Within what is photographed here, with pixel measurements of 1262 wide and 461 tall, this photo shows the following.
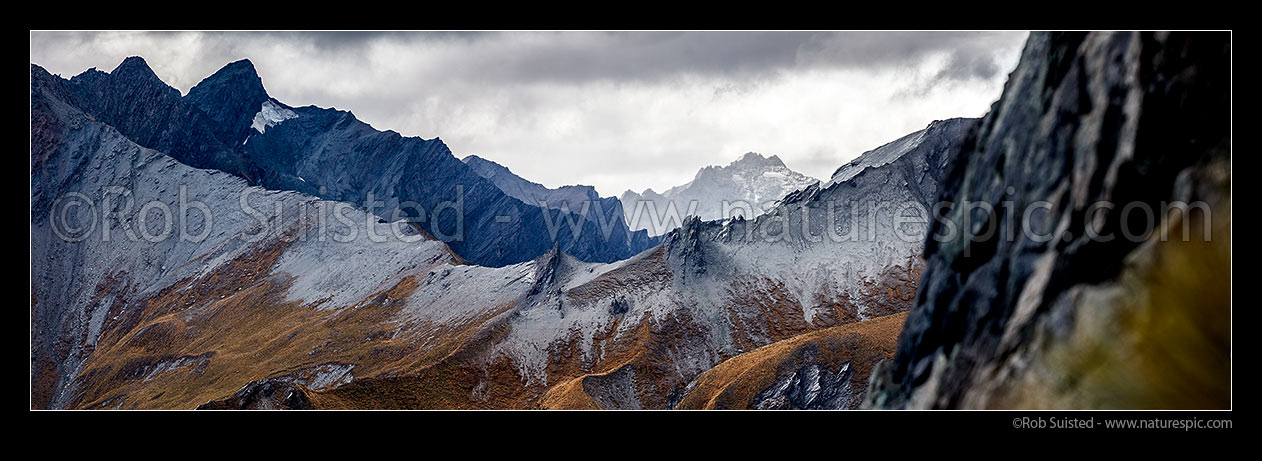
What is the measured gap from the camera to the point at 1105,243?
1165cm

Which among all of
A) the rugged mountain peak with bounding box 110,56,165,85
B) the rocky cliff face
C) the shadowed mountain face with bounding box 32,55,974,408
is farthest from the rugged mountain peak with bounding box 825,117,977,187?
the rugged mountain peak with bounding box 110,56,165,85

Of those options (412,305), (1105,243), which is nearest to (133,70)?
(412,305)

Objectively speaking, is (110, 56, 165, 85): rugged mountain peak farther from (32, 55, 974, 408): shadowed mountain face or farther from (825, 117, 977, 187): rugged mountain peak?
(825, 117, 977, 187): rugged mountain peak

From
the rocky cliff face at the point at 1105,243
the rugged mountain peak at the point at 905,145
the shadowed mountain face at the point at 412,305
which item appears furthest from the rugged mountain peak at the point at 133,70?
the rocky cliff face at the point at 1105,243

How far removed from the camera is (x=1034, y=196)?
13883 mm

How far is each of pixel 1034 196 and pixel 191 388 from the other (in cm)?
8267

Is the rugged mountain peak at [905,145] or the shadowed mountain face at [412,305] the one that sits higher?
the rugged mountain peak at [905,145]

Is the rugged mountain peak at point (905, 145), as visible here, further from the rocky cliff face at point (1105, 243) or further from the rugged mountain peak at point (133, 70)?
the rugged mountain peak at point (133, 70)

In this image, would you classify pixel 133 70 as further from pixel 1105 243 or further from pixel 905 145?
pixel 1105 243

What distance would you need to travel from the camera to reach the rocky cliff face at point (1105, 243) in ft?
34.8

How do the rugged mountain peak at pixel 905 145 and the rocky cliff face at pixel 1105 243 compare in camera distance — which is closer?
the rocky cliff face at pixel 1105 243

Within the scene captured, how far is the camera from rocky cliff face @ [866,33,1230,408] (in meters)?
10.6
